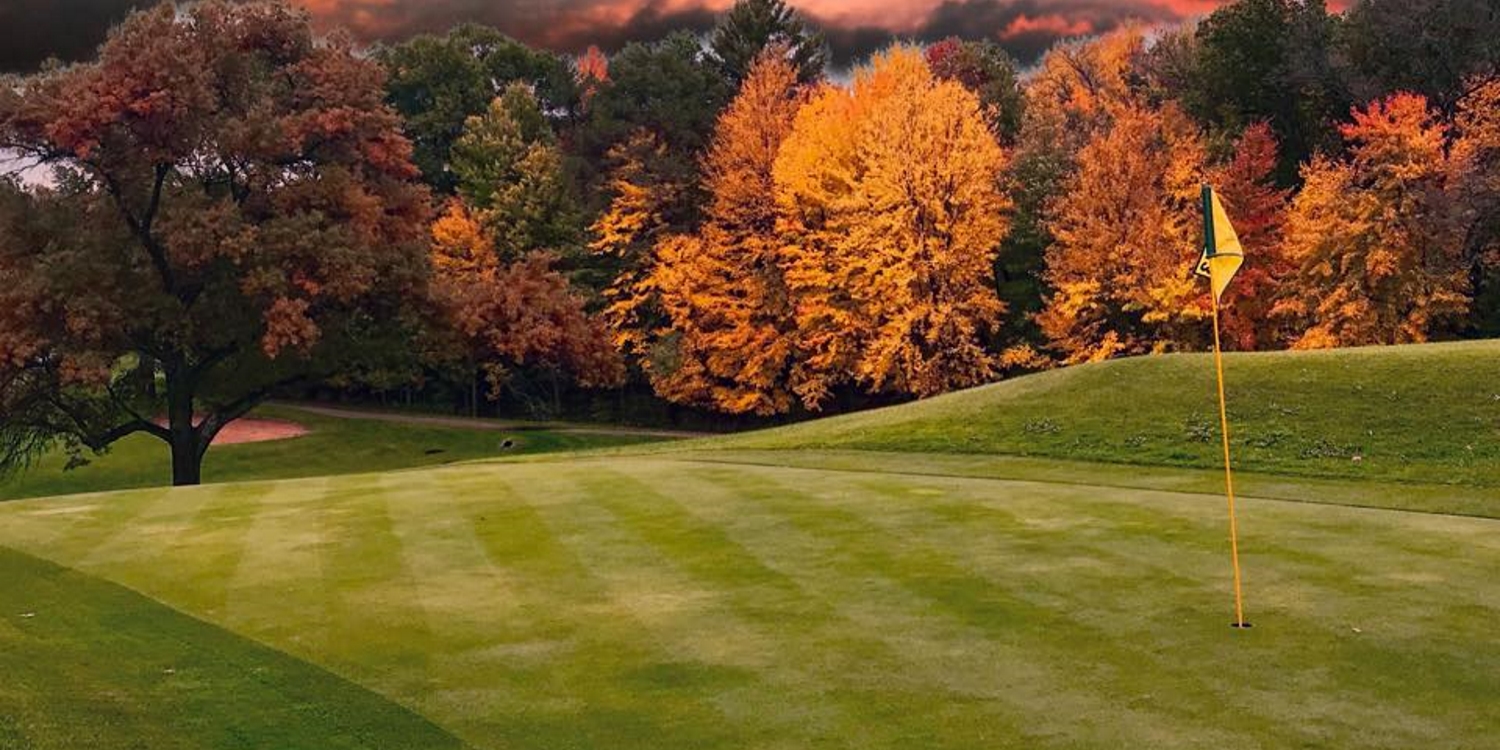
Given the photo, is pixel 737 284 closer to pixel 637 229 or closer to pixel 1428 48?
pixel 637 229

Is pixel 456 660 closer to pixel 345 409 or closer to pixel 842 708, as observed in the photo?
pixel 842 708

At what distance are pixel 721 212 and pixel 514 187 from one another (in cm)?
1281

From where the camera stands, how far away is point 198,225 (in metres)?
31.9

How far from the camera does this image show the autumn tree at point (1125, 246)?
4838cm

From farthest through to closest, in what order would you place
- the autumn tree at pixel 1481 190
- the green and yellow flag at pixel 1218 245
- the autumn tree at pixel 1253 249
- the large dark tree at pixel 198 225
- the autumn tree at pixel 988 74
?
→ the autumn tree at pixel 988 74, the autumn tree at pixel 1253 249, the autumn tree at pixel 1481 190, the large dark tree at pixel 198 225, the green and yellow flag at pixel 1218 245

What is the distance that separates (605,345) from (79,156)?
A: 19.3 metres

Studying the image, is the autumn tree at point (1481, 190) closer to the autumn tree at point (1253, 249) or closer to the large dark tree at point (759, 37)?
the autumn tree at point (1253, 249)

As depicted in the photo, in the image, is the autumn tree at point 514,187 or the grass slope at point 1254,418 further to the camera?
the autumn tree at point 514,187

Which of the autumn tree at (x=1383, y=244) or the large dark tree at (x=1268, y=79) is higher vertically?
the large dark tree at (x=1268, y=79)

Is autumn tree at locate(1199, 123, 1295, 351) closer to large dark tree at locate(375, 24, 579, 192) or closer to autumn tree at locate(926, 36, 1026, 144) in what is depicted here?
autumn tree at locate(926, 36, 1026, 144)

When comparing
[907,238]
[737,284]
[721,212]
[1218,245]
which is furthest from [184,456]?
[1218,245]

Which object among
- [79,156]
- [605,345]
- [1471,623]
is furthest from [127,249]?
[1471,623]

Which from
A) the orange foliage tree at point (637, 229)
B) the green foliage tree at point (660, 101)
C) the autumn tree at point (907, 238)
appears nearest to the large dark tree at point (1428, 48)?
the autumn tree at point (907, 238)

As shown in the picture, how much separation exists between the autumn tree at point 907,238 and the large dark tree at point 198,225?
66.6ft
